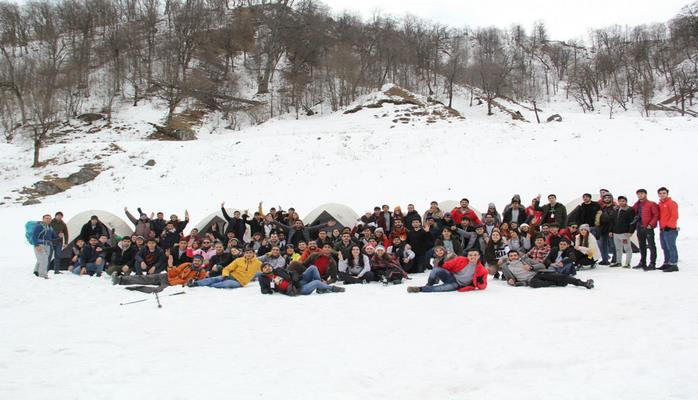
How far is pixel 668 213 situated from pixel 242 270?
8.65m

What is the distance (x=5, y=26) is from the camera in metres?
49.3

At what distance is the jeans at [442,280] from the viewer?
7879 mm

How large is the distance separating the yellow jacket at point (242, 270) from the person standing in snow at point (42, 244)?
4.48 m

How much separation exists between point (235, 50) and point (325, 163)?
34976 millimetres

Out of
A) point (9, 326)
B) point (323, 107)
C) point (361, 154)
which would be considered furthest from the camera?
point (323, 107)

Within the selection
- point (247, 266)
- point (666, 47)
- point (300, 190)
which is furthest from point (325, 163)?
point (666, 47)

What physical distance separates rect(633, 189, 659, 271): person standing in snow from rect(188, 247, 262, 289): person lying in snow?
807cm

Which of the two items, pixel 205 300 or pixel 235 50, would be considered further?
pixel 235 50

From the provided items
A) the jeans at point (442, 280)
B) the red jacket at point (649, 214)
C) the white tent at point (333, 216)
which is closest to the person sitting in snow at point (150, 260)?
the white tent at point (333, 216)

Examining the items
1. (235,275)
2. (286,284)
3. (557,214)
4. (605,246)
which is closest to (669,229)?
(605,246)

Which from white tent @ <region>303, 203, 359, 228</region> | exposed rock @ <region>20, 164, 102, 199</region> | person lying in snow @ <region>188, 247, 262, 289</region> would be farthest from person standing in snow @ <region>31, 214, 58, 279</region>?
exposed rock @ <region>20, 164, 102, 199</region>

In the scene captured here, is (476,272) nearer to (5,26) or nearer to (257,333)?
(257,333)

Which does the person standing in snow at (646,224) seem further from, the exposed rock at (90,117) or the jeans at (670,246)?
the exposed rock at (90,117)

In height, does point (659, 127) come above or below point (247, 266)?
above
